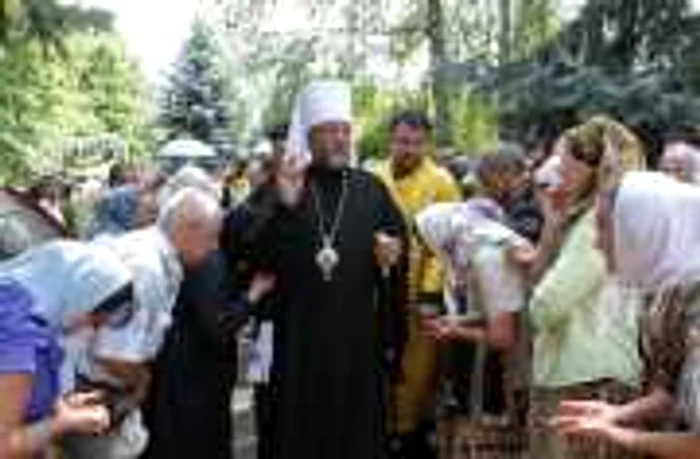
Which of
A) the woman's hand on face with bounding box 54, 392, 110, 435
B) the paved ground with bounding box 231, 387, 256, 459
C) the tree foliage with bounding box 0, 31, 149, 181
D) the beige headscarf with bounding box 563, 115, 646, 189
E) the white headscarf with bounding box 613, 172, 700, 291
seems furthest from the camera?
the tree foliage with bounding box 0, 31, 149, 181

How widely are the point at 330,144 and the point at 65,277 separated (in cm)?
338

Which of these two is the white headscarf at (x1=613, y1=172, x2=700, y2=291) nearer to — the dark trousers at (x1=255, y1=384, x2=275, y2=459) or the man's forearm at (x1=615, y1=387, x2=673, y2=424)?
the man's forearm at (x1=615, y1=387, x2=673, y2=424)

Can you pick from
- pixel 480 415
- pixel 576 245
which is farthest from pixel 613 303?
pixel 480 415

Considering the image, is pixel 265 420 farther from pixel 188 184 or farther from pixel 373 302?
pixel 188 184

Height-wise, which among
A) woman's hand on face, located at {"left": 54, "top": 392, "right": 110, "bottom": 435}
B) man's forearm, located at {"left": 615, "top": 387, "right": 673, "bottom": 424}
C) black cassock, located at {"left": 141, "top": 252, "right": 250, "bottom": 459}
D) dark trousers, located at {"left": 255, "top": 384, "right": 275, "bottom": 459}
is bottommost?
dark trousers, located at {"left": 255, "top": 384, "right": 275, "bottom": 459}

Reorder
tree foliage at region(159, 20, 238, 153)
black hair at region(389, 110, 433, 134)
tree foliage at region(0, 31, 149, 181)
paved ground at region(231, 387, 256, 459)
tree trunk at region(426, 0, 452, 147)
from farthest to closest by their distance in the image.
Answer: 1. tree foliage at region(159, 20, 238, 153)
2. tree foliage at region(0, 31, 149, 181)
3. tree trunk at region(426, 0, 452, 147)
4. paved ground at region(231, 387, 256, 459)
5. black hair at region(389, 110, 433, 134)

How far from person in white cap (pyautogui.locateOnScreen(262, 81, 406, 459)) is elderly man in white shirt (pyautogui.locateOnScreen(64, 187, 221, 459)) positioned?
57 cm

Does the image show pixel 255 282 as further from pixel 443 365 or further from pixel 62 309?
pixel 62 309

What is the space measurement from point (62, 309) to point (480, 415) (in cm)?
391

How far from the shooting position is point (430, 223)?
9281 millimetres

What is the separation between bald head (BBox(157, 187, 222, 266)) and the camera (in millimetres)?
8328

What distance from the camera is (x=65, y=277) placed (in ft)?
18.1

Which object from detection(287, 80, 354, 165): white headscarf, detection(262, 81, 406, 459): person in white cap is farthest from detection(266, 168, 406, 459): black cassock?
detection(287, 80, 354, 165): white headscarf

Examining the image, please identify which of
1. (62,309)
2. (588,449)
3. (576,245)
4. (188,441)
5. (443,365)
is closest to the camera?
(62,309)
